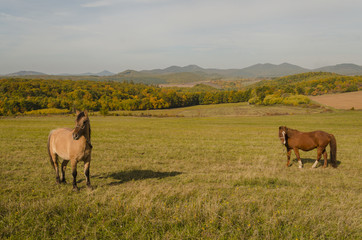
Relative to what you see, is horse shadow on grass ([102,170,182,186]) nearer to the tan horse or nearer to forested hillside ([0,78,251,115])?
the tan horse

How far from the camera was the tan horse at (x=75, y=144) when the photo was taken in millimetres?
7130

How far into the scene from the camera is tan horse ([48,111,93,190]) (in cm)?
713

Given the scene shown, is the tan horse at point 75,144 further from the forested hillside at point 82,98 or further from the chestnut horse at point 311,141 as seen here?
the forested hillside at point 82,98

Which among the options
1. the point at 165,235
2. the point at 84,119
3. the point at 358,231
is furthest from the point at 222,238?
the point at 84,119

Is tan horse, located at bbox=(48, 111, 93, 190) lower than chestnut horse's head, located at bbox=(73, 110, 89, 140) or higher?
lower

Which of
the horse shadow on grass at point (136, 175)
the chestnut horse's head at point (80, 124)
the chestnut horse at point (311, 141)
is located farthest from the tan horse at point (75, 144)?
the chestnut horse at point (311, 141)

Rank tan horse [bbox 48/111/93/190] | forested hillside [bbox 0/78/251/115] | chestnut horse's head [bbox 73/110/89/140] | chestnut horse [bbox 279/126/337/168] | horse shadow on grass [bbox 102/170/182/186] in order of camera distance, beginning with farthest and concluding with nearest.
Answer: forested hillside [bbox 0/78/251/115] < chestnut horse [bbox 279/126/337/168] < horse shadow on grass [bbox 102/170/182/186] < tan horse [bbox 48/111/93/190] < chestnut horse's head [bbox 73/110/89/140]

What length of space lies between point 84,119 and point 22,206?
3.06 metres

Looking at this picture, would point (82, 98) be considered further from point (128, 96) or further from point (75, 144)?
point (75, 144)

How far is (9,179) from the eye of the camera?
362 inches

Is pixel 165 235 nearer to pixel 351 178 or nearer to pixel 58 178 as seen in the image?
pixel 58 178

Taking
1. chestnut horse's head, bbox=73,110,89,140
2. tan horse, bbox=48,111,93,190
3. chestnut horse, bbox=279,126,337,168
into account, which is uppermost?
chestnut horse's head, bbox=73,110,89,140

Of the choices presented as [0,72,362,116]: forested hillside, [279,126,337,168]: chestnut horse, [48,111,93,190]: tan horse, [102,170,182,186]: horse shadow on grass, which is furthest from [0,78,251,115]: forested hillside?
[279,126,337,168]: chestnut horse

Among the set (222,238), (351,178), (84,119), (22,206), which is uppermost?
(84,119)
